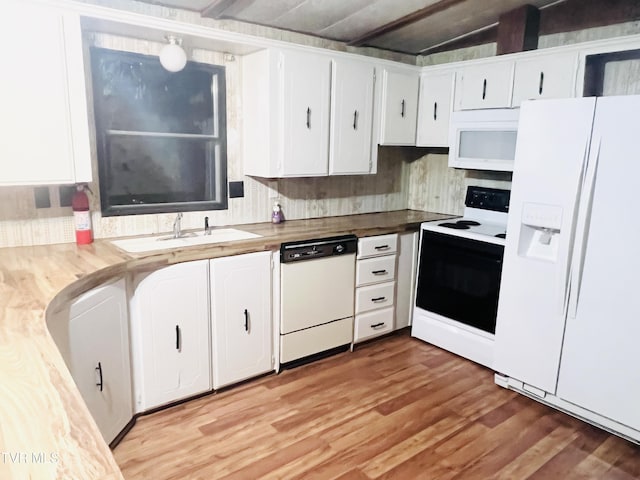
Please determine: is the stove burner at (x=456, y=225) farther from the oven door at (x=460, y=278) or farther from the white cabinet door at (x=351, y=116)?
the white cabinet door at (x=351, y=116)

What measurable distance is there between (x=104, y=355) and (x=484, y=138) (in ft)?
9.28

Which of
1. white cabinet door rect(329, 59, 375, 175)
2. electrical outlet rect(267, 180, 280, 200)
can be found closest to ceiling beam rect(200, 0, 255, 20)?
white cabinet door rect(329, 59, 375, 175)

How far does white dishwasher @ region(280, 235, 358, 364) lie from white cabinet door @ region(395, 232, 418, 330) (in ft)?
1.64

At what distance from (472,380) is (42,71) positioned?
120 inches

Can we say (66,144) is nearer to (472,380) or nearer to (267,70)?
(267,70)

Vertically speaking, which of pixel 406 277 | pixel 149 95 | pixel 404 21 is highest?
pixel 404 21

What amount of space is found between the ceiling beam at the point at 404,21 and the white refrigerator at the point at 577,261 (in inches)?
37.0

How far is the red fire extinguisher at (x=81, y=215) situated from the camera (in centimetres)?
255

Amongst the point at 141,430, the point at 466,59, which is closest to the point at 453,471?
the point at 141,430

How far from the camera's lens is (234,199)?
328cm

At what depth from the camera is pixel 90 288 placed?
6.61 ft

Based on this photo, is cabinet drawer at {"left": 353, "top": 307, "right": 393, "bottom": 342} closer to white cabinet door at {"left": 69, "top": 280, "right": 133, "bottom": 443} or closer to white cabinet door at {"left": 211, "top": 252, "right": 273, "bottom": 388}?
white cabinet door at {"left": 211, "top": 252, "right": 273, "bottom": 388}

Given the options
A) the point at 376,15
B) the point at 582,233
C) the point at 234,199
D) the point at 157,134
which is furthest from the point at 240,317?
the point at 376,15

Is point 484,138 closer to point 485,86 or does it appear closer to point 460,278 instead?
point 485,86
